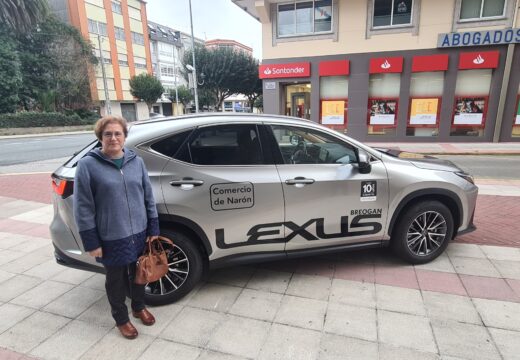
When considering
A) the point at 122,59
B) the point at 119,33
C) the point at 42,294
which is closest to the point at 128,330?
the point at 42,294

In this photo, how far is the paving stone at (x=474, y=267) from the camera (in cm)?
343

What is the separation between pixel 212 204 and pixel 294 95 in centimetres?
1479

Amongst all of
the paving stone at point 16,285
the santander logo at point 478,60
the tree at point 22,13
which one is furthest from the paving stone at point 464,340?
the tree at point 22,13

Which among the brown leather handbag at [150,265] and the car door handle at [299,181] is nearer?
the brown leather handbag at [150,265]

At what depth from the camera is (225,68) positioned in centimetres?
3105

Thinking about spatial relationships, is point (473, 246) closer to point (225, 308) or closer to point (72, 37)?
point (225, 308)

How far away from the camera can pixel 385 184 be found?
3.33 meters

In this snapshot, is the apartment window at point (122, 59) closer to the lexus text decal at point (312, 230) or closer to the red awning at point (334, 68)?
the red awning at point (334, 68)

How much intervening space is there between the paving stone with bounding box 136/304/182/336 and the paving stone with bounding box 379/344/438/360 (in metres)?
1.70

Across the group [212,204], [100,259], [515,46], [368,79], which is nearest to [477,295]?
[212,204]

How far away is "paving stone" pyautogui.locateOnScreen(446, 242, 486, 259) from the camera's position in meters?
3.84

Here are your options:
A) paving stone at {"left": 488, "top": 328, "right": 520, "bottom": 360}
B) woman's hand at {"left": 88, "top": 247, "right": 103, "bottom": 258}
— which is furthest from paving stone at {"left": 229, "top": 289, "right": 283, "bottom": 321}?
paving stone at {"left": 488, "top": 328, "right": 520, "bottom": 360}

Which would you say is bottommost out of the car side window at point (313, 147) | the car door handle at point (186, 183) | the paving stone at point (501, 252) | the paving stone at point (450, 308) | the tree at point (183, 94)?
the paving stone at point (501, 252)

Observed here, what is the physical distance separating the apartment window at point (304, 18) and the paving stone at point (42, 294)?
49.1 ft
